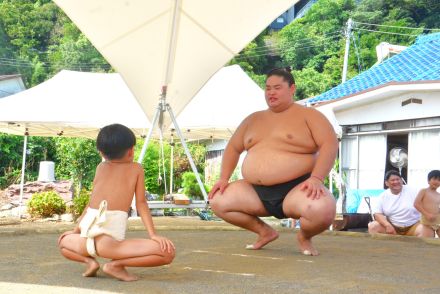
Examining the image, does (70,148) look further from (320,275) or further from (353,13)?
(353,13)

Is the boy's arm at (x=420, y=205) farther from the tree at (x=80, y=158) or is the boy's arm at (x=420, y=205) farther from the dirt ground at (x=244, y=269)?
the tree at (x=80, y=158)

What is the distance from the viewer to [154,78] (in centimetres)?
688

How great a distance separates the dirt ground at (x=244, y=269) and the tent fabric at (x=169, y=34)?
253cm

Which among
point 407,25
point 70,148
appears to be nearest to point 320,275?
point 70,148

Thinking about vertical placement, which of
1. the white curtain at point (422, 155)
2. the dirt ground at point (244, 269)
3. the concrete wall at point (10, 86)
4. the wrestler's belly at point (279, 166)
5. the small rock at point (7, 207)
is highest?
the concrete wall at point (10, 86)

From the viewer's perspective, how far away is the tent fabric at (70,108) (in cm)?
907

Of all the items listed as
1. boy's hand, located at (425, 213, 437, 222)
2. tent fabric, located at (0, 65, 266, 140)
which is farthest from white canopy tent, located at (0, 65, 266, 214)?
boy's hand, located at (425, 213, 437, 222)

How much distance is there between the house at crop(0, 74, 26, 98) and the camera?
25.7 m

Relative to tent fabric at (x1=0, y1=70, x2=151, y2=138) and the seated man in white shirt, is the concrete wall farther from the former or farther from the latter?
the seated man in white shirt

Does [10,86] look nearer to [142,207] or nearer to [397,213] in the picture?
[397,213]

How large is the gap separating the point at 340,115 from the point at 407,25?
22807mm

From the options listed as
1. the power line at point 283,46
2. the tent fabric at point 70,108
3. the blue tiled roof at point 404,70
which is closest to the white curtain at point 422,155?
the blue tiled roof at point 404,70

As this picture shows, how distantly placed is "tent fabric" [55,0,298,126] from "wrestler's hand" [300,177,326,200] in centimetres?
302

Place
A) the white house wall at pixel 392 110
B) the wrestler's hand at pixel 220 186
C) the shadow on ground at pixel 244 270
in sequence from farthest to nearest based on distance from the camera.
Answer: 1. the white house wall at pixel 392 110
2. the wrestler's hand at pixel 220 186
3. the shadow on ground at pixel 244 270
